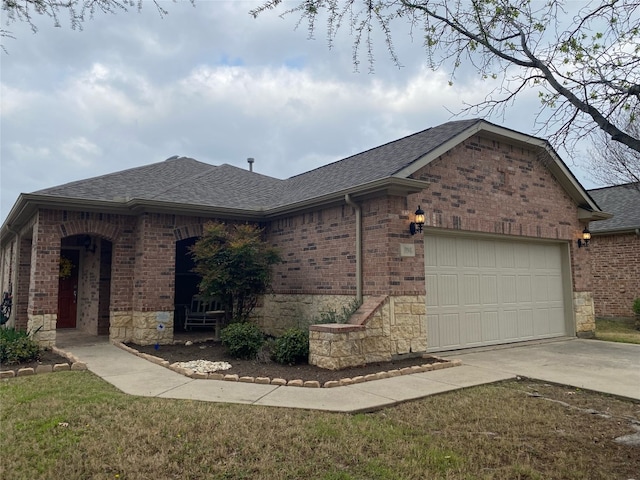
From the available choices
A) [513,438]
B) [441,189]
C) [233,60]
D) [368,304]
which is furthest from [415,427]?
[441,189]

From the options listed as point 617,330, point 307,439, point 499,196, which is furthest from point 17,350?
point 617,330

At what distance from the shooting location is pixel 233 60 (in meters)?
5.26

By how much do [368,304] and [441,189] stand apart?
2.87m

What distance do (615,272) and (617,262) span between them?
1.14 feet

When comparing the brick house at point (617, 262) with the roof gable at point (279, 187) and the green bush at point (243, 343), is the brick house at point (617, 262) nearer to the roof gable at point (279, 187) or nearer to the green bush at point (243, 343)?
the roof gable at point (279, 187)

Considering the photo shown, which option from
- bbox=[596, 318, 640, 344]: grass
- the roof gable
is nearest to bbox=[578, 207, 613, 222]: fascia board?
the roof gable

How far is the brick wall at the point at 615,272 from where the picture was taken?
14.7m

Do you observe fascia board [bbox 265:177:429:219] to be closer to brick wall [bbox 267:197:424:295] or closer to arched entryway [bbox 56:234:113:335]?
brick wall [bbox 267:197:424:295]

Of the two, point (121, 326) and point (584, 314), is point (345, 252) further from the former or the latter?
point (584, 314)

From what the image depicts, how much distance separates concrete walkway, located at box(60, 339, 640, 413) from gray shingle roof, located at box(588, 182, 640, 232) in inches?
279

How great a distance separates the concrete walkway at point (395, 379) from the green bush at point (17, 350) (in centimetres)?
79

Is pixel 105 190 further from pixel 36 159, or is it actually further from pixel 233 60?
pixel 233 60

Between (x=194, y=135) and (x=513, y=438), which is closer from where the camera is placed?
(x=513, y=438)

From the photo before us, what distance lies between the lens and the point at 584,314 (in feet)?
37.2
